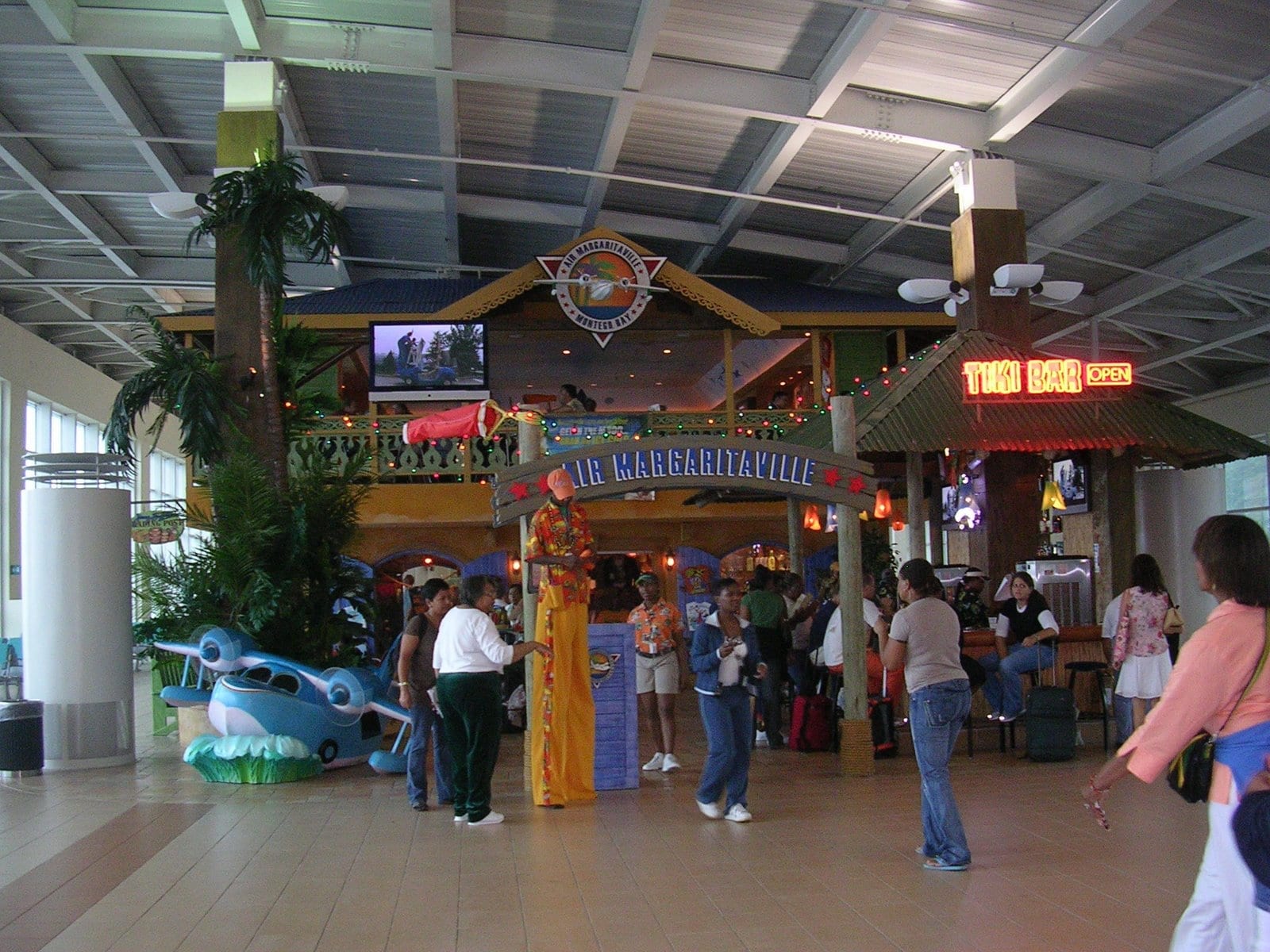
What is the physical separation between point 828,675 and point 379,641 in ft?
34.0

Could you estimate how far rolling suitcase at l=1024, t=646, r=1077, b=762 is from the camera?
10.3 metres

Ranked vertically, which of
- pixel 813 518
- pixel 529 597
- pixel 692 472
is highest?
pixel 692 472

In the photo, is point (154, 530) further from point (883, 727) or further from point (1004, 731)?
point (1004, 731)

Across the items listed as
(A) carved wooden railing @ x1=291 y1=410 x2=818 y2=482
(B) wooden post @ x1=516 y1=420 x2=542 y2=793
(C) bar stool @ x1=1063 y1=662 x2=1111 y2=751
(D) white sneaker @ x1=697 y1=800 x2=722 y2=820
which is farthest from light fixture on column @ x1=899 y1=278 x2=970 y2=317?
(D) white sneaker @ x1=697 y1=800 x2=722 y2=820

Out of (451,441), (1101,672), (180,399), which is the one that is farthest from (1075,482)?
(180,399)

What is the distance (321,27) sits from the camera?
14.5 metres

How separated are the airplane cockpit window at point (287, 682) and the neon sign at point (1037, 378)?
21.2 ft

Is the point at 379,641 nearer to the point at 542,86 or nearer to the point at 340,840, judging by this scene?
the point at 542,86

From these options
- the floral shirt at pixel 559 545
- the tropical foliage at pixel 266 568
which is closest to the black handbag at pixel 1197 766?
the floral shirt at pixel 559 545

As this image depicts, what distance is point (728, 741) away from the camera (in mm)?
8047

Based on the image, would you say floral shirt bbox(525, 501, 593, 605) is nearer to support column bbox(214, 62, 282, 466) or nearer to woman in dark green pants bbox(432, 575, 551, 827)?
woman in dark green pants bbox(432, 575, 551, 827)

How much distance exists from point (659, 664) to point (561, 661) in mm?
1642

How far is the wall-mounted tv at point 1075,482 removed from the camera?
44.6ft

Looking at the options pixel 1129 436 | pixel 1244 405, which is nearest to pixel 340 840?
pixel 1129 436
